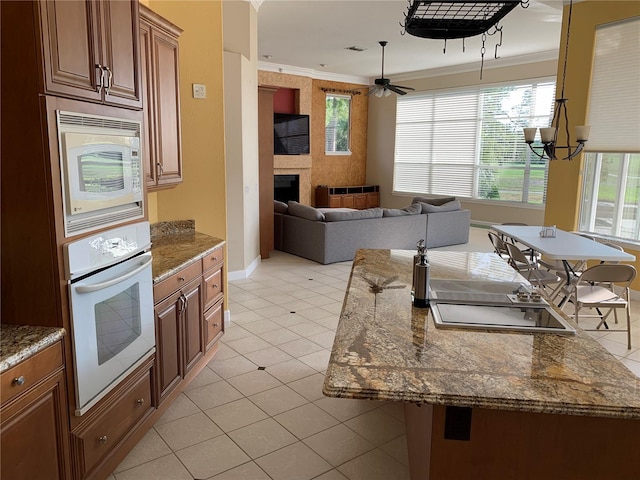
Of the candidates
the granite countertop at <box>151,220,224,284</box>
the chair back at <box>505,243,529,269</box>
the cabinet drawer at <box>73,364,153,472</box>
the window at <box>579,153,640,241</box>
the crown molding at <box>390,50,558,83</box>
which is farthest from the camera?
the crown molding at <box>390,50,558,83</box>

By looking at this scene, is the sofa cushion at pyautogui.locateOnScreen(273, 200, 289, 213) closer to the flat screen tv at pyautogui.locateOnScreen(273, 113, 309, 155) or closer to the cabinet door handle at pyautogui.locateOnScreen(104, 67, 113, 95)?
the flat screen tv at pyautogui.locateOnScreen(273, 113, 309, 155)

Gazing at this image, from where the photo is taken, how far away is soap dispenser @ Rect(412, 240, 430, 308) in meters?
1.99

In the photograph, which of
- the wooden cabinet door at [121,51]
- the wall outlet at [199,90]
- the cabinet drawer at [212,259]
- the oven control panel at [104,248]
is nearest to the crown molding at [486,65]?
the wall outlet at [199,90]

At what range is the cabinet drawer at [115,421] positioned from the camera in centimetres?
196

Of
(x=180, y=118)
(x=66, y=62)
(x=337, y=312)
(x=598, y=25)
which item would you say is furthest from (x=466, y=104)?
(x=66, y=62)

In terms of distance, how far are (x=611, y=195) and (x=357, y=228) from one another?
10.1 feet

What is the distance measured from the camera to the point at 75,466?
1890 millimetres

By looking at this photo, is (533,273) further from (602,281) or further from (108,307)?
(108,307)

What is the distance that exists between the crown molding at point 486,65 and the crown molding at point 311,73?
0.87 meters

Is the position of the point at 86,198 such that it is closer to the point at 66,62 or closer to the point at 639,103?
the point at 66,62

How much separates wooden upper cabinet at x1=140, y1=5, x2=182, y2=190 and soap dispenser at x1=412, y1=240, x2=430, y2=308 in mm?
1842

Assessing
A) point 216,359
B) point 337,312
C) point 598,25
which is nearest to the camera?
point 216,359

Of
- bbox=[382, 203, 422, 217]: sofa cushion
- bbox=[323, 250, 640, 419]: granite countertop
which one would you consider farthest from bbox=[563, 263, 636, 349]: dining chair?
bbox=[382, 203, 422, 217]: sofa cushion

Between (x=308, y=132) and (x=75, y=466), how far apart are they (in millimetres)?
8847
